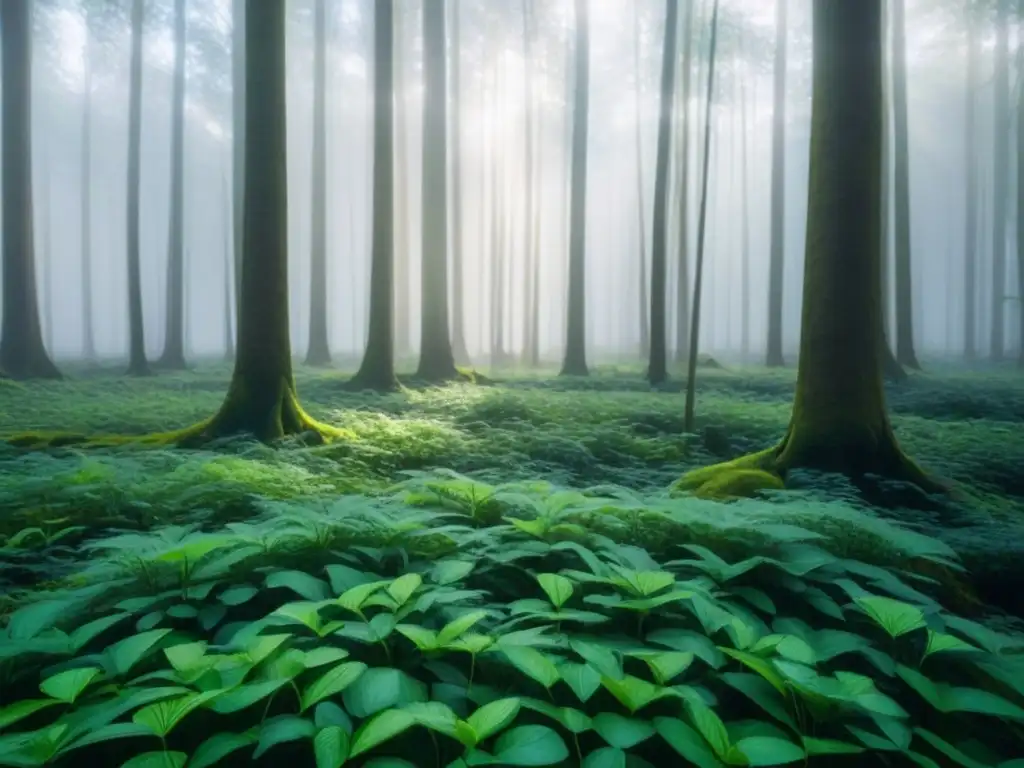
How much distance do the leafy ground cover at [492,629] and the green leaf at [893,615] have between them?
0.01 meters

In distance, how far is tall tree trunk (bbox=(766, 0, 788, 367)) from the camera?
21.7 metres

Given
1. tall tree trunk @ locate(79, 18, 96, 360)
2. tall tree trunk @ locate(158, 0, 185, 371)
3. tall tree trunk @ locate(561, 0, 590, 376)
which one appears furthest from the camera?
tall tree trunk @ locate(79, 18, 96, 360)

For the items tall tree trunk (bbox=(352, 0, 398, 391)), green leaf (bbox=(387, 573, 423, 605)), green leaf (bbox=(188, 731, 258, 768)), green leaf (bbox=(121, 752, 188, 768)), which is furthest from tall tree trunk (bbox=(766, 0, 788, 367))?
green leaf (bbox=(121, 752, 188, 768))

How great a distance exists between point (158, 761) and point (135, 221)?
67.0ft

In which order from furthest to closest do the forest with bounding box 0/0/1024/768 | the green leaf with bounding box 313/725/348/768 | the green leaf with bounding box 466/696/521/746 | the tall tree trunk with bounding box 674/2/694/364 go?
the tall tree trunk with bounding box 674/2/694/364 → the forest with bounding box 0/0/1024/768 → the green leaf with bounding box 466/696/521/746 → the green leaf with bounding box 313/725/348/768

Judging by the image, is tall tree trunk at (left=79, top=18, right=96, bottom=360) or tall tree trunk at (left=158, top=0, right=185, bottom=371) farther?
tall tree trunk at (left=79, top=18, right=96, bottom=360)

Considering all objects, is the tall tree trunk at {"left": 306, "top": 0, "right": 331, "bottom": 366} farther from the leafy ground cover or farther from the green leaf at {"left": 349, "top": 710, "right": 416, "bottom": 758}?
the green leaf at {"left": 349, "top": 710, "right": 416, "bottom": 758}

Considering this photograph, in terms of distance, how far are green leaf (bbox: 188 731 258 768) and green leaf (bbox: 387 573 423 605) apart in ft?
2.13

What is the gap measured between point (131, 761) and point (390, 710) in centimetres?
65

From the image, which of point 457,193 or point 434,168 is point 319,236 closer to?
point 457,193

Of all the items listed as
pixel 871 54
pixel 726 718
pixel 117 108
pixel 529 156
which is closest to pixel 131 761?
pixel 726 718

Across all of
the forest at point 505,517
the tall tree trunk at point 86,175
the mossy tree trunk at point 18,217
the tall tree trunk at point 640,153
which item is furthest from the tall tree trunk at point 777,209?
the tall tree trunk at point 86,175

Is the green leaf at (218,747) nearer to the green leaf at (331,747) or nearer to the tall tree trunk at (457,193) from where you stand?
the green leaf at (331,747)

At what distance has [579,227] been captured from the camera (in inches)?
754
